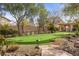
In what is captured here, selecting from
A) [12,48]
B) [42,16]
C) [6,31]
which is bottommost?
[12,48]

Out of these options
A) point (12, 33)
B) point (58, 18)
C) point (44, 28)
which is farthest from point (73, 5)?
point (12, 33)

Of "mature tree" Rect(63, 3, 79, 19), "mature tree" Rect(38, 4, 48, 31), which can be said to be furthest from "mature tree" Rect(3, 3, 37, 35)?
"mature tree" Rect(63, 3, 79, 19)

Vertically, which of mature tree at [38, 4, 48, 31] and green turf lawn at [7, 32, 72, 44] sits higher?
mature tree at [38, 4, 48, 31]

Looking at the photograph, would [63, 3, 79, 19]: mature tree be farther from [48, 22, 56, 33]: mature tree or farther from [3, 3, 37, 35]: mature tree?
[3, 3, 37, 35]: mature tree

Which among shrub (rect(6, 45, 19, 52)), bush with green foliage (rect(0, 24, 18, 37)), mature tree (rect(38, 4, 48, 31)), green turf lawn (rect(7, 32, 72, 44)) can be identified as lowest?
shrub (rect(6, 45, 19, 52))

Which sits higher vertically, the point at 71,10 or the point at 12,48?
the point at 71,10

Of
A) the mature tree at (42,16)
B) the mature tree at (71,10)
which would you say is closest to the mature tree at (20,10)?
the mature tree at (42,16)

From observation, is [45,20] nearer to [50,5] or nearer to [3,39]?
[50,5]

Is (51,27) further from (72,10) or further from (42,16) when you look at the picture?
(72,10)

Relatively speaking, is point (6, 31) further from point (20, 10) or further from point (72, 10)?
point (72, 10)

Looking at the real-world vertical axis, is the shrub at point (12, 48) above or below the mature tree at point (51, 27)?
below

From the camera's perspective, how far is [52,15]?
201 cm

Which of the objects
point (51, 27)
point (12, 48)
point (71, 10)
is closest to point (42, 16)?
point (51, 27)

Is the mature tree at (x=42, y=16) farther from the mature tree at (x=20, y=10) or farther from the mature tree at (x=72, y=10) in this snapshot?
the mature tree at (x=72, y=10)
